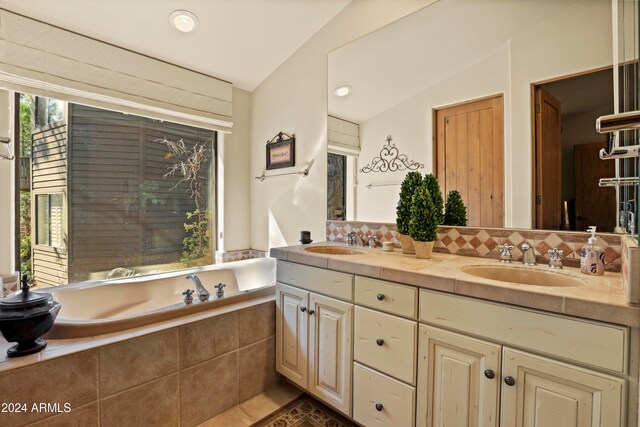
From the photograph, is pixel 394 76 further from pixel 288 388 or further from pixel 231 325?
pixel 288 388

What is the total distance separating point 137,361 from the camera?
138 centimetres

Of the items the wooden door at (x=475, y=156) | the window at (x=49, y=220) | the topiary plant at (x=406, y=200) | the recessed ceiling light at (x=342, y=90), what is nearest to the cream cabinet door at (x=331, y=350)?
the topiary plant at (x=406, y=200)

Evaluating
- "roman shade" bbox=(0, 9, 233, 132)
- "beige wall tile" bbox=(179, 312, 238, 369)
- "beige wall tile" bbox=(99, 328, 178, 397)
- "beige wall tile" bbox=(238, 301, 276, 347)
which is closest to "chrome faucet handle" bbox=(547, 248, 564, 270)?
"beige wall tile" bbox=(238, 301, 276, 347)

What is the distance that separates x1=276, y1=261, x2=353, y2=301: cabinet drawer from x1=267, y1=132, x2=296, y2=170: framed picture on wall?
114cm

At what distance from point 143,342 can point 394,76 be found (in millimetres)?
2093

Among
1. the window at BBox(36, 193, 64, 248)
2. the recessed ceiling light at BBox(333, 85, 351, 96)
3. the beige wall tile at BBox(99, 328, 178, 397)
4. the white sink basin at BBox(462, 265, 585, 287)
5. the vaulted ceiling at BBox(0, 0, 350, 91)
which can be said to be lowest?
the beige wall tile at BBox(99, 328, 178, 397)

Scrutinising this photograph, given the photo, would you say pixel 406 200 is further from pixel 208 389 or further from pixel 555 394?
pixel 208 389

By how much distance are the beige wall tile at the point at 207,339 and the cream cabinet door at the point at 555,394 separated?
1.33 metres

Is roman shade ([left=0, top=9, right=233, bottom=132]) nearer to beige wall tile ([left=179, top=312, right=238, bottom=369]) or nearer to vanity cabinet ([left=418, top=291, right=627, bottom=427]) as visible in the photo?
beige wall tile ([left=179, top=312, right=238, bottom=369])

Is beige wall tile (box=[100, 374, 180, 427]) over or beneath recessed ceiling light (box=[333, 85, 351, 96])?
beneath

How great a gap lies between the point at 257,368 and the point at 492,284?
4.72 ft

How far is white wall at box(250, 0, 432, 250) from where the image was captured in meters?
2.25

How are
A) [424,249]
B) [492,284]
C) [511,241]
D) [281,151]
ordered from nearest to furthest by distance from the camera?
[492,284] → [511,241] → [424,249] → [281,151]

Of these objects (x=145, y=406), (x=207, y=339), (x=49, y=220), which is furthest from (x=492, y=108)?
(x=49, y=220)
